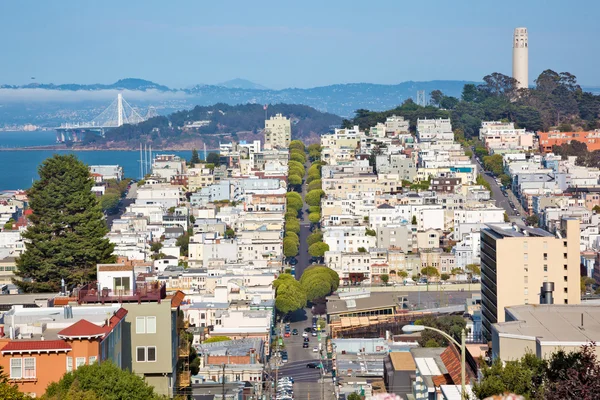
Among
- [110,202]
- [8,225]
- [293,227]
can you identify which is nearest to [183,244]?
[293,227]

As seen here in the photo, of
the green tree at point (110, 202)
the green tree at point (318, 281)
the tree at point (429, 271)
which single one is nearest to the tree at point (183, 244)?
the green tree at point (318, 281)

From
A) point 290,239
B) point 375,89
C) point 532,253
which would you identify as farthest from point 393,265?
point 375,89

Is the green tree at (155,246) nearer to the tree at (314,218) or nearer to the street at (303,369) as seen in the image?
the tree at (314,218)

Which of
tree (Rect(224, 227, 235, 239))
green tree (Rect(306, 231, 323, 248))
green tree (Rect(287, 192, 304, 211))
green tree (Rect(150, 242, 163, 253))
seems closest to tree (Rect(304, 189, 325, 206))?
green tree (Rect(287, 192, 304, 211))

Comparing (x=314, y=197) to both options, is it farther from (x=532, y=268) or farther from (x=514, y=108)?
(x=532, y=268)

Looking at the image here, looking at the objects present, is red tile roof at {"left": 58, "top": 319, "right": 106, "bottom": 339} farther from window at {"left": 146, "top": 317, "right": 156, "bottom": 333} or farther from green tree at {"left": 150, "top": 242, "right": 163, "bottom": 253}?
green tree at {"left": 150, "top": 242, "right": 163, "bottom": 253}

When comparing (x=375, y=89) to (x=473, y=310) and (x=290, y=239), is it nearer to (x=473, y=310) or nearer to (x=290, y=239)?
(x=290, y=239)
